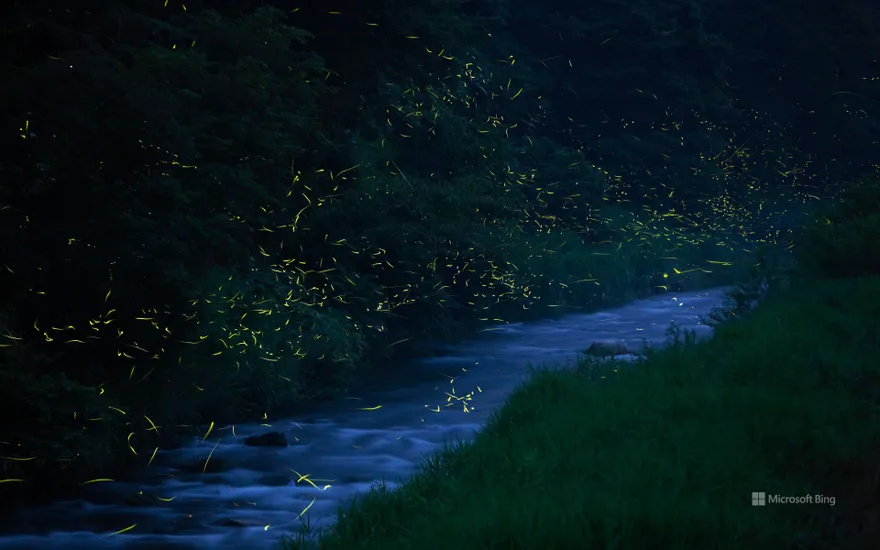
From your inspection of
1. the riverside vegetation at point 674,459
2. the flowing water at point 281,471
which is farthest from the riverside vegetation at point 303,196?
the riverside vegetation at point 674,459

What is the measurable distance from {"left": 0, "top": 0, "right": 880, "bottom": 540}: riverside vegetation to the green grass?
12.5 ft

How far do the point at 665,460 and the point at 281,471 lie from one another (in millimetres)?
4920

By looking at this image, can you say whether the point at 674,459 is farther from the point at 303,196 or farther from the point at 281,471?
the point at 303,196

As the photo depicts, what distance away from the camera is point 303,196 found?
673 inches

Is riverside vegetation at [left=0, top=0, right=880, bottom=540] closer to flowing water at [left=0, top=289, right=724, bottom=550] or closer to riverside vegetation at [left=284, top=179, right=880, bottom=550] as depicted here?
flowing water at [left=0, top=289, right=724, bottom=550]

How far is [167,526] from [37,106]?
4.16 metres

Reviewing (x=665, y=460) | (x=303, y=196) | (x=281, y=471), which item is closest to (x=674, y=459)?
(x=665, y=460)

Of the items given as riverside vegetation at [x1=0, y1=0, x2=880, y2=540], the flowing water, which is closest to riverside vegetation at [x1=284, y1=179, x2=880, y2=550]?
the flowing water

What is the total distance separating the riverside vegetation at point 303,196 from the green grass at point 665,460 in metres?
3.82

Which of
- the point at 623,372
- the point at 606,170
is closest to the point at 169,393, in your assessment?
the point at 623,372

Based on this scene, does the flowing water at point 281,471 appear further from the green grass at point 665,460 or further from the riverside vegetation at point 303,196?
the green grass at point 665,460

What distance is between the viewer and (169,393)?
12055mm

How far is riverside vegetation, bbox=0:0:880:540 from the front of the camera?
10305 mm

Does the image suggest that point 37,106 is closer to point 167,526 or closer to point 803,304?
point 167,526
